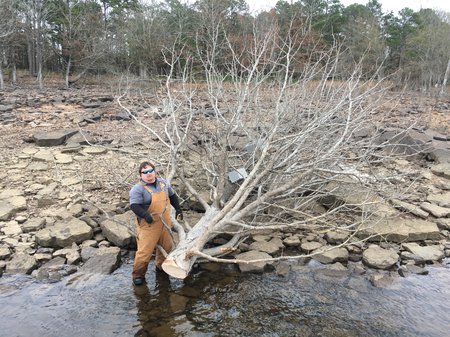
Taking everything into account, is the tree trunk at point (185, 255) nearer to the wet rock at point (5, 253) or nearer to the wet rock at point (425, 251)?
the wet rock at point (5, 253)

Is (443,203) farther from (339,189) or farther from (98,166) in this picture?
(98,166)

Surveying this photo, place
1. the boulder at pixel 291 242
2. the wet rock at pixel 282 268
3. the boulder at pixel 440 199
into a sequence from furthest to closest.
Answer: the boulder at pixel 440 199
the boulder at pixel 291 242
the wet rock at pixel 282 268

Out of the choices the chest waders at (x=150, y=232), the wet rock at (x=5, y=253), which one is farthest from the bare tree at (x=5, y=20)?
the chest waders at (x=150, y=232)

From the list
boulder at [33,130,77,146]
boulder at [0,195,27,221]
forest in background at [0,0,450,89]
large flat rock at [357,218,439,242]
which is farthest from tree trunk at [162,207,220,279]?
forest in background at [0,0,450,89]

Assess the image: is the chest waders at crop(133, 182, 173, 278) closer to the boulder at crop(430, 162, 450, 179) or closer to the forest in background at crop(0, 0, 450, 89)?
the boulder at crop(430, 162, 450, 179)

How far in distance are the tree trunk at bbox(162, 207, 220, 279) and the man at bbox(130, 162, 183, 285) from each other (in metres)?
0.27

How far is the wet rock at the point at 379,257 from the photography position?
5.03 meters

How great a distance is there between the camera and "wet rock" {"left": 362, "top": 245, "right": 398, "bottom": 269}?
5.03 m

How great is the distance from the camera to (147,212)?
14.0ft

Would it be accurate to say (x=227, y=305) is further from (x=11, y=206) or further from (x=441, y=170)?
(x=441, y=170)

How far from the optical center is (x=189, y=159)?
26.1 ft

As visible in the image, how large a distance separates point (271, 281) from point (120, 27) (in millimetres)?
19172

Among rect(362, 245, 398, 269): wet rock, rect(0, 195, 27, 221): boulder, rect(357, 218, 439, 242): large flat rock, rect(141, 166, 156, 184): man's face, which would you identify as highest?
rect(141, 166, 156, 184): man's face

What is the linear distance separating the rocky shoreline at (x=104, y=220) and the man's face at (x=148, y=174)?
92 centimetres
